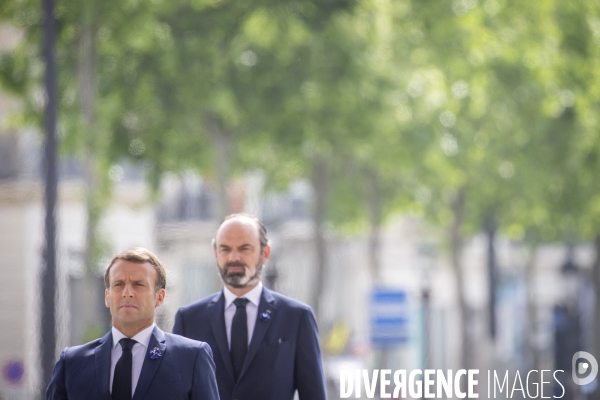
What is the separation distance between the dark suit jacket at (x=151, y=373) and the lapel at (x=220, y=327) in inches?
44.8

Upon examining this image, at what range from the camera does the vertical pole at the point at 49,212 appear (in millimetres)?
13008

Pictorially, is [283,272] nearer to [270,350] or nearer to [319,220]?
[319,220]

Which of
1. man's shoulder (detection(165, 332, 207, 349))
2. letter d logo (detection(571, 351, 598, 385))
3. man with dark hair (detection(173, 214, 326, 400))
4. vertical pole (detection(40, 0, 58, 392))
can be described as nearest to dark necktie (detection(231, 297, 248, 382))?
man with dark hair (detection(173, 214, 326, 400))

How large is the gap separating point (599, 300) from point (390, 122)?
24.0 ft

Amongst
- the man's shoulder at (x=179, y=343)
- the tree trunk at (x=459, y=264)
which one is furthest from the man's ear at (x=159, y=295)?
the tree trunk at (x=459, y=264)

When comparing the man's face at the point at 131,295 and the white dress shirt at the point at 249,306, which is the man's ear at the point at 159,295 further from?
the white dress shirt at the point at 249,306

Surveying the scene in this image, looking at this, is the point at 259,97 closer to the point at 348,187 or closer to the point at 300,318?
the point at 348,187

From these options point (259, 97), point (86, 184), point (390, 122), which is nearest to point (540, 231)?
point (390, 122)

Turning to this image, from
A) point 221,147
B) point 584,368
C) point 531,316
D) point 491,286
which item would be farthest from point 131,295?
point 531,316

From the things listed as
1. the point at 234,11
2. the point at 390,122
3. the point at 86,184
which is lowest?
the point at 86,184

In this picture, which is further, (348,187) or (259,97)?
(348,187)

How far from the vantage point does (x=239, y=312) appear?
221 inches

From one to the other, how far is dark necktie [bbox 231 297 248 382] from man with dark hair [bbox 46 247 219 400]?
119 cm

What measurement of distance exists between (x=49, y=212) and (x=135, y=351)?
360 inches
